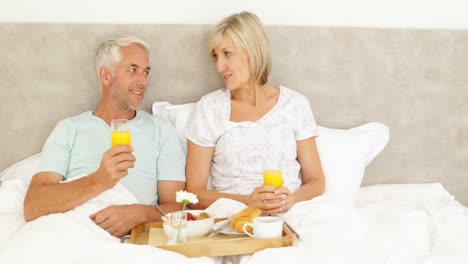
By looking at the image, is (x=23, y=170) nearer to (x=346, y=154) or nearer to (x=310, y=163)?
(x=310, y=163)

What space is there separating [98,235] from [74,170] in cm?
52

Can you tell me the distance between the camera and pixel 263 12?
263cm

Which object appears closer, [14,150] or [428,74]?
[14,150]

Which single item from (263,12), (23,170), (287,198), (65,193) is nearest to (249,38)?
(263,12)

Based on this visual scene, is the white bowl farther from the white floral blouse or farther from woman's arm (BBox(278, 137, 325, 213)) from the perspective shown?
woman's arm (BBox(278, 137, 325, 213))

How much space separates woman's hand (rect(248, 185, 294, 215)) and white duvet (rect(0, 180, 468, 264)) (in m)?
0.06

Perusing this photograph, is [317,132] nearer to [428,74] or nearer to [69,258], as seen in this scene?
[428,74]

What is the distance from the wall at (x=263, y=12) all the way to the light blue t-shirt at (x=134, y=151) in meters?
0.52

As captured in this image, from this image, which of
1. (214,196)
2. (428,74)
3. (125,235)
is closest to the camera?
(125,235)

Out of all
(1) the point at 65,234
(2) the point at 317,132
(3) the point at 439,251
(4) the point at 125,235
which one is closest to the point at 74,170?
(4) the point at 125,235

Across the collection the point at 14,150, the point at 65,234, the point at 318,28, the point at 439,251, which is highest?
the point at 318,28

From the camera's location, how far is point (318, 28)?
2.62 m

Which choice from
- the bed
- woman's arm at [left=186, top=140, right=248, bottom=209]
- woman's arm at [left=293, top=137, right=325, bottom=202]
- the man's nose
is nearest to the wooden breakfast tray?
the bed

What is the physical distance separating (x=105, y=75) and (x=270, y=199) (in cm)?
95
